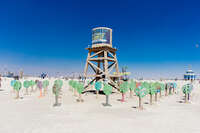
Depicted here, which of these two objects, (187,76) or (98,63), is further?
(187,76)

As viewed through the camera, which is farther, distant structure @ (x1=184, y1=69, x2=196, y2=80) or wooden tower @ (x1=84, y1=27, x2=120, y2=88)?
distant structure @ (x1=184, y1=69, x2=196, y2=80)

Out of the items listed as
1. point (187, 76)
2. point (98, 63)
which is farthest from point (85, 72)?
point (187, 76)

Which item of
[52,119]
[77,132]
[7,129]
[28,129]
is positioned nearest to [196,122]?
[77,132]

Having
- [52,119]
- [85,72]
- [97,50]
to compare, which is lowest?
[52,119]

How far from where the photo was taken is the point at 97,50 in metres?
22.5

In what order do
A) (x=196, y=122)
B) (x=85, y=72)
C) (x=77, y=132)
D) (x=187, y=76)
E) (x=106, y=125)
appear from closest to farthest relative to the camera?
(x=77, y=132)
(x=106, y=125)
(x=196, y=122)
(x=85, y=72)
(x=187, y=76)

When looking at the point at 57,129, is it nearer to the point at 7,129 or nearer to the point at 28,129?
the point at 28,129

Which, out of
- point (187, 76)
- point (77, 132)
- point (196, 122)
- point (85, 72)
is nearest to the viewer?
point (77, 132)

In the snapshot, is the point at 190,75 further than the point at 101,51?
Yes

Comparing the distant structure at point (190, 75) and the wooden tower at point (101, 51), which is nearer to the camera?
the wooden tower at point (101, 51)

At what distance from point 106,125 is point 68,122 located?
7.46 feet

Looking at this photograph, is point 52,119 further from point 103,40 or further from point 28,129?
point 103,40

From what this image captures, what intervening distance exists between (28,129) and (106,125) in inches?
160

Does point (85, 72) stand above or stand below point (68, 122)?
above
